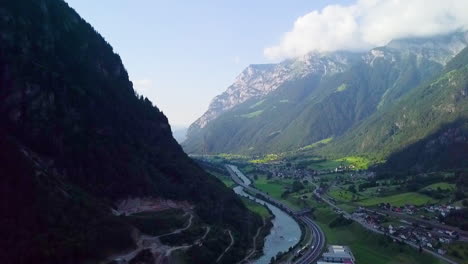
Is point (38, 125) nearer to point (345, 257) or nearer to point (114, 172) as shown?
point (114, 172)

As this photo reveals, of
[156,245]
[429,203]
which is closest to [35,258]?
[156,245]

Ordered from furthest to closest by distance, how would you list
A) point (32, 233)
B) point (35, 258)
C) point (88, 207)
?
point (88, 207)
point (32, 233)
point (35, 258)

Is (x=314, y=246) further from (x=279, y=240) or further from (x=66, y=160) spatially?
(x=66, y=160)

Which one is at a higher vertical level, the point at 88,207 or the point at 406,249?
the point at 88,207

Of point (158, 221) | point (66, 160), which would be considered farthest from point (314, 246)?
point (66, 160)

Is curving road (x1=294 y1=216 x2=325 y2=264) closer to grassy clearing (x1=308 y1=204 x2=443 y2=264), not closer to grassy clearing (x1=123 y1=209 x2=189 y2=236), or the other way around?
grassy clearing (x1=308 y1=204 x2=443 y2=264)

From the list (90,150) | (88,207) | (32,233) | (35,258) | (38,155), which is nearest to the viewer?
(35,258)

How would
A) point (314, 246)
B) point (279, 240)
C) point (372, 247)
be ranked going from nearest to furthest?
point (372, 247), point (314, 246), point (279, 240)
